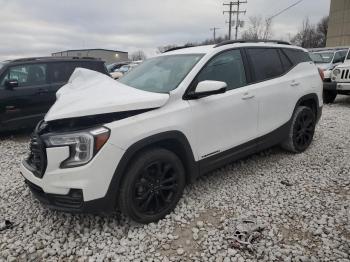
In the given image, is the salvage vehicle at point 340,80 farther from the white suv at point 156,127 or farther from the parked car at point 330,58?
the white suv at point 156,127

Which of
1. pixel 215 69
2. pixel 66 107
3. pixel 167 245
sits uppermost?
pixel 215 69

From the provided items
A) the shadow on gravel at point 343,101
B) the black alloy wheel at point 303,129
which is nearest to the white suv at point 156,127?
the black alloy wheel at point 303,129

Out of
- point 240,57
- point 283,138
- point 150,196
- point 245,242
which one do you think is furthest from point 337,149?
point 150,196

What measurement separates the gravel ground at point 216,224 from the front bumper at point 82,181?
16.8 inches

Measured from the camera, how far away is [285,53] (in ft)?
16.2

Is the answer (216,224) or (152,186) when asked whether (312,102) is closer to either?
(216,224)

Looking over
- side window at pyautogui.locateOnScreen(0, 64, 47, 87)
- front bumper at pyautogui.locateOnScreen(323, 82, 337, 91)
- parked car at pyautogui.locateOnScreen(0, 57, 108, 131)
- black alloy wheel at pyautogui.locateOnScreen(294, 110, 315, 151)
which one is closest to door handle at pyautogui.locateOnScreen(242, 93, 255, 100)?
black alloy wheel at pyautogui.locateOnScreen(294, 110, 315, 151)

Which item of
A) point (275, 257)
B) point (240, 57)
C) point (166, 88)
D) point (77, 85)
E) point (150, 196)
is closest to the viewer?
point (275, 257)

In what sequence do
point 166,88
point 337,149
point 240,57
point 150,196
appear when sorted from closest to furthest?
1. point 150,196
2. point 166,88
3. point 240,57
4. point 337,149

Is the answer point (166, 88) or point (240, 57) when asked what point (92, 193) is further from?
point (240, 57)

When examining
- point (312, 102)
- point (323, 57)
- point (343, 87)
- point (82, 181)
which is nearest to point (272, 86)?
point (312, 102)

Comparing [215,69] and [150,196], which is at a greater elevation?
[215,69]

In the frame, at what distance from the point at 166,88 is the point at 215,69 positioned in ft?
2.34

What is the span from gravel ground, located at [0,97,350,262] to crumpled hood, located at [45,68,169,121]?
120 cm
